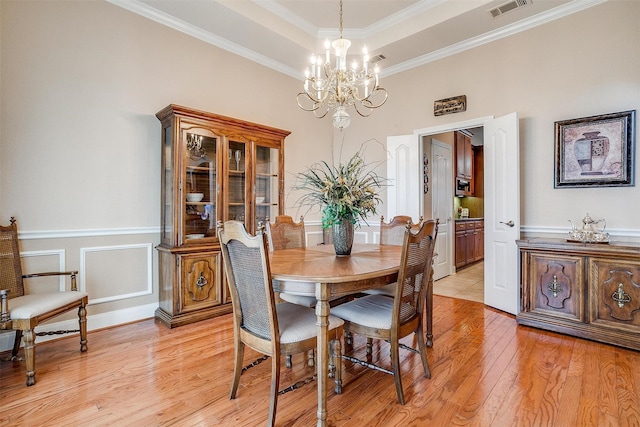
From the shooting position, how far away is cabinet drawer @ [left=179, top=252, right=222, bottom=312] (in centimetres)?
303

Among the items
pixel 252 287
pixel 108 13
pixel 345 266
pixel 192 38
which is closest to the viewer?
pixel 252 287

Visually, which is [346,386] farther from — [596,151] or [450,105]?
[450,105]

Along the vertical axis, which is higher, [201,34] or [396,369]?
[201,34]

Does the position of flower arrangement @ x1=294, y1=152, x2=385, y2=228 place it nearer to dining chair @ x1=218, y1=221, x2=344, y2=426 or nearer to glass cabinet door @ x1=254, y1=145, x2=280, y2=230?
dining chair @ x1=218, y1=221, x2=344, y2=426

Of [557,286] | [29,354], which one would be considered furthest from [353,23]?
[29,354]

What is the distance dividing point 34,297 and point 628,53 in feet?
17.4

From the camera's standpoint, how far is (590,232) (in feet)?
9.18

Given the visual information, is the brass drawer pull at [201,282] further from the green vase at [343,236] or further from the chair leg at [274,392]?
the chair leg at [274,392]

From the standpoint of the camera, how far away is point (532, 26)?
11.1 feet

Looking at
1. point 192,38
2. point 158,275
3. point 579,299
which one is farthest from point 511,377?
point 192,38

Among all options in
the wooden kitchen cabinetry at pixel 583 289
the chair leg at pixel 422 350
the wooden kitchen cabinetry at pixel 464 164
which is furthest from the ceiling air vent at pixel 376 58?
the chair leg at pixel 422 350

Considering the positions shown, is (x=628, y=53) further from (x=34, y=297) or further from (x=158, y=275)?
(x=34, y=297)

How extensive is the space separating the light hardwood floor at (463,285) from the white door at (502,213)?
0.48 meters

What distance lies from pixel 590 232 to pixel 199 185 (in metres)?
3.68
